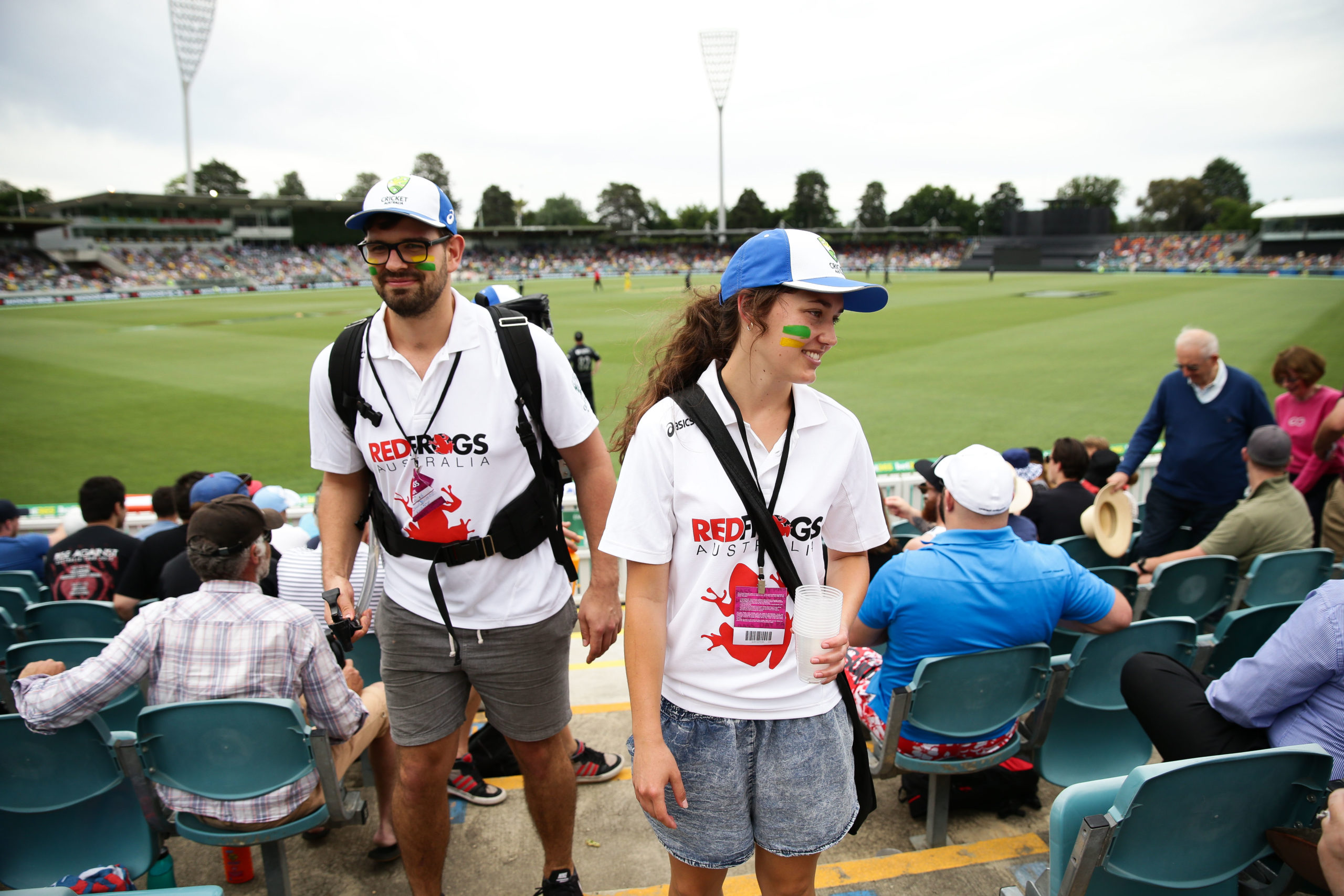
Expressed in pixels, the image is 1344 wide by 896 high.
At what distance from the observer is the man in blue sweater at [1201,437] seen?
15.5 feet

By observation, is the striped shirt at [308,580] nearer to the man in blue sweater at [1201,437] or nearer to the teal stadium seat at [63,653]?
the teal stadium seat at [63,653]

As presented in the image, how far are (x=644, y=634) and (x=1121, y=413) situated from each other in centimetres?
1300

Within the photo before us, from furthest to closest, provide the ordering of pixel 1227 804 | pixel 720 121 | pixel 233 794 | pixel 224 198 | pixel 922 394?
1. pixel 224 198
2. pixel 720 121
3. pixel 922 394
4. pixel 233 794
5. pixel 1227 804

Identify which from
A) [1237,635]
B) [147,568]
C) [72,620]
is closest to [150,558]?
[147,568]

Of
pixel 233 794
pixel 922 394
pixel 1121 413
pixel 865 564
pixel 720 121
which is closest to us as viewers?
pixel 865 564

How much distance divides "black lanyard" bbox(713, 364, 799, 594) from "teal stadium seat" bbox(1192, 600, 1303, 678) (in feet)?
7.04

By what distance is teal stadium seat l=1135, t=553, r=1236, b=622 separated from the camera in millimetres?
3490

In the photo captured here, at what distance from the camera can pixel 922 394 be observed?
45.6 ft

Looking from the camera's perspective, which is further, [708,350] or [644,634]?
[708,350]

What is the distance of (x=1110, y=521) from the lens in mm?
4312

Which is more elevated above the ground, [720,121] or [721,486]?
[720,121]

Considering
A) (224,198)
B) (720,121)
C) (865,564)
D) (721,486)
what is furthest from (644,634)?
(224,198)

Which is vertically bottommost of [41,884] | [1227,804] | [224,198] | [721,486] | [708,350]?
[41,884]

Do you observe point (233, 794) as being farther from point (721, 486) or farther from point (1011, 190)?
point (1011, 190)
